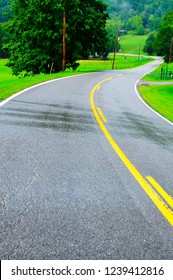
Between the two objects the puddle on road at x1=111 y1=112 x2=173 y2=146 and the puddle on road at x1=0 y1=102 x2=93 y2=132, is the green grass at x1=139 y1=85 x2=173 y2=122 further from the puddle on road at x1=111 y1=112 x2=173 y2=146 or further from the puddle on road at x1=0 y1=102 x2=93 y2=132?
the puddle on road at x1=0 y1=102 x2=93 y2=132

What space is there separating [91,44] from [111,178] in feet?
137

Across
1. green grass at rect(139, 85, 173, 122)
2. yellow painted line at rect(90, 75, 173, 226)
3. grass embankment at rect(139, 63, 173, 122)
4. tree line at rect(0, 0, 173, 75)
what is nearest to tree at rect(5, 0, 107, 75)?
tree line at rect(0, 0, 173, 75)

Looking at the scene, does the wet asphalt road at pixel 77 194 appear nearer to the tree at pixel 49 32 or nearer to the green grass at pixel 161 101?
the green grass at pixel 161 101

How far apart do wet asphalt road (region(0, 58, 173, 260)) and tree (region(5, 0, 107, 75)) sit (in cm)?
3230

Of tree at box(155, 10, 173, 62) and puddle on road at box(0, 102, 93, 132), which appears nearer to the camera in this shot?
puddle on road at box(0, 102, 93, 132)

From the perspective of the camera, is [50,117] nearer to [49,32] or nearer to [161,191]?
[161,191]

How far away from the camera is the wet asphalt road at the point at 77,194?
364 cm

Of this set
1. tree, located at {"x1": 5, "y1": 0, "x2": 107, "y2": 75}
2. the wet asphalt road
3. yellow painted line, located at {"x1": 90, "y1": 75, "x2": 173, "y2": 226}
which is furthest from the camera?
tree, located at {"x1": 5, "y1": 0, "x2": 107, "y2": 75}

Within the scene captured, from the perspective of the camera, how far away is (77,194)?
504 centimetres

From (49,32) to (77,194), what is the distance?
37259mm

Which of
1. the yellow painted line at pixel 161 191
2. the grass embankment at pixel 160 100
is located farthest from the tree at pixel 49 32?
the yellow painted line at pixel 161 191

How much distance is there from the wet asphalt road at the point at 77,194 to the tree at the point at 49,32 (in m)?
32.3

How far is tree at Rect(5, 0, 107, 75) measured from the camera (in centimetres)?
4016
